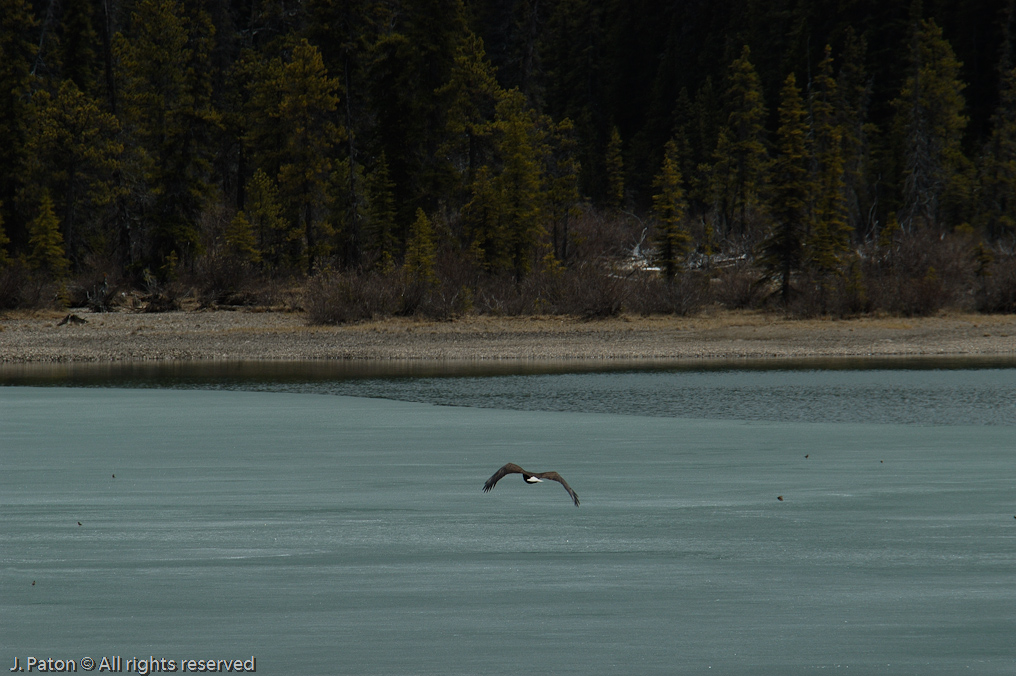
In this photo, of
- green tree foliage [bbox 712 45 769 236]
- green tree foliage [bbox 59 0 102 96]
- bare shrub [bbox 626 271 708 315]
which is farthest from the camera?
green tree foliage [bbox 712 45 769 236]

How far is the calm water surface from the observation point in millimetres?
4734

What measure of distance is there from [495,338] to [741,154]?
3888cm

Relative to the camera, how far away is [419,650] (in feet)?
15.3

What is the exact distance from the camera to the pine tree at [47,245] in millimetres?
40312

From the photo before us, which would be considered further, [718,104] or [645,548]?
[718,104]

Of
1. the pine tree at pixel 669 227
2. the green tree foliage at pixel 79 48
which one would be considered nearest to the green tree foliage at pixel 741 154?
the pine tree at pixel 669 227

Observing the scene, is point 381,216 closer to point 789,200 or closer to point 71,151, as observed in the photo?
point 71,151

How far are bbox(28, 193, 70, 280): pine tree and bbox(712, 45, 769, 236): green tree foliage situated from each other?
126 ft

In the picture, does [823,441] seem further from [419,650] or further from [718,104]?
[718,104]

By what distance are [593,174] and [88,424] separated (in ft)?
230

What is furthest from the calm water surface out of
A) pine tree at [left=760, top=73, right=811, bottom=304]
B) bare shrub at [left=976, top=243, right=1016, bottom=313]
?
pine tree at [left=760, top=73, right=811, bottom=304]

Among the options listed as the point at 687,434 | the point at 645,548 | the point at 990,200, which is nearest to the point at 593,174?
the point at 990,200

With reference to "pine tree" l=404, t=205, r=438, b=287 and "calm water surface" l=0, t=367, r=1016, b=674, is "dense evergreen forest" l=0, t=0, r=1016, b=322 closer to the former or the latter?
"pine tree" l=404, t=205, r=438, b=287

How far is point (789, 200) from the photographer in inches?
1554
